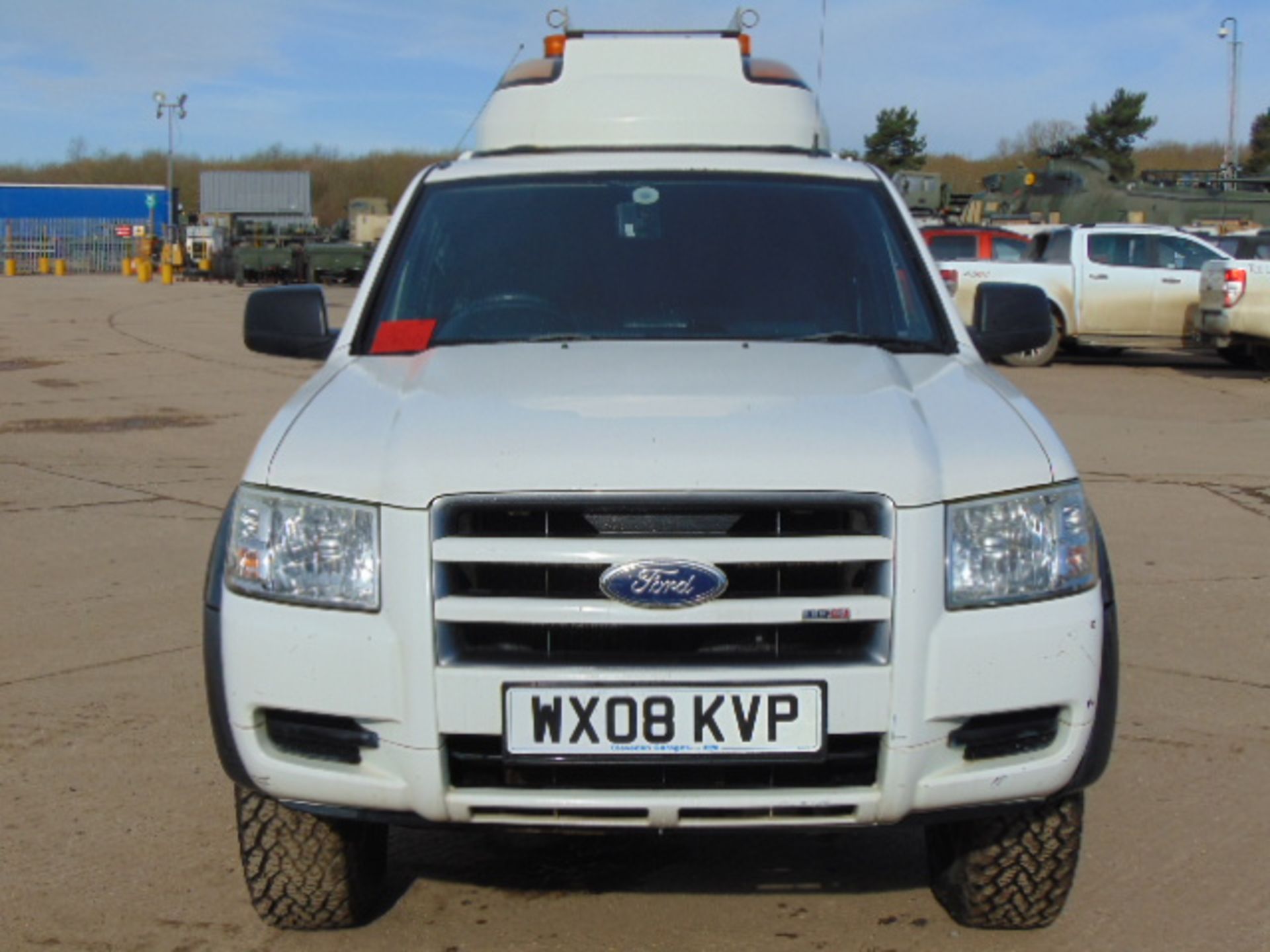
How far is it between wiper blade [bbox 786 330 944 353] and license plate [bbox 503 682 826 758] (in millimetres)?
1322

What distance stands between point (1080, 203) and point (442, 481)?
2963 cm

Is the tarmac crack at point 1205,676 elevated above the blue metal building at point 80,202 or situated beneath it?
situated beneath

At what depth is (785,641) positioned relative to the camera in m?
3.23

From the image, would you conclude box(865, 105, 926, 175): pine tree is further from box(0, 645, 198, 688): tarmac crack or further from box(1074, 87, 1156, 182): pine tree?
box(0, 645, 198, 688): tarmac crack

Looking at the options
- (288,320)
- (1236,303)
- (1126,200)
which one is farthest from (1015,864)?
(1126,200)

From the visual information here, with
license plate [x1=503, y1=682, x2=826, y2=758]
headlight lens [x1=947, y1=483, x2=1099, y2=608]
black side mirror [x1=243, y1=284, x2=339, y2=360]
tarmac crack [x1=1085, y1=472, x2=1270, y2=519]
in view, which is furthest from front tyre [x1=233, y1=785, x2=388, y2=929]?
tarmac crack [x1=1085, y1=472, x2=1270, y2=519]

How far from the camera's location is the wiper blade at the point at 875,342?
4254 millimetres

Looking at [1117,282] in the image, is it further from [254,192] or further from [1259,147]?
[1259,147]

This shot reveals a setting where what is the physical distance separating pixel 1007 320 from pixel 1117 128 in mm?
62266

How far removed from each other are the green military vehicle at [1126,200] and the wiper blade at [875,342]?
2669cm

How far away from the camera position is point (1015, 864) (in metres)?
3.64

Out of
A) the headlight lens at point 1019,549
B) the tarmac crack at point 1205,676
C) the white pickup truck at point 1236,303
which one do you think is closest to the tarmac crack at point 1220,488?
the tarmac crack at point 1205,676

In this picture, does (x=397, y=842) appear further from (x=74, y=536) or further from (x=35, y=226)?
(x=35, y=226)

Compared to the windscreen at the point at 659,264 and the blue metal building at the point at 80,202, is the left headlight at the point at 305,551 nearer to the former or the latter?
the windscreen at the point at 659,264
